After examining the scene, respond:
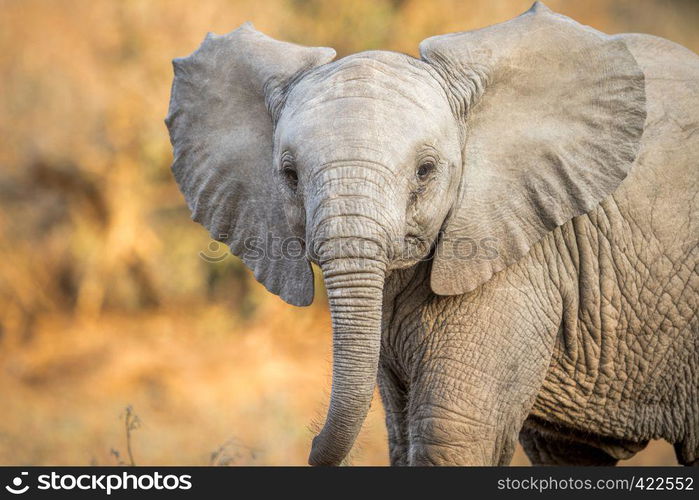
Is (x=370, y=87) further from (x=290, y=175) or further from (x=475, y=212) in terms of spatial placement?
(x=475, y=212)

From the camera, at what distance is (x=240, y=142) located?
4262mm

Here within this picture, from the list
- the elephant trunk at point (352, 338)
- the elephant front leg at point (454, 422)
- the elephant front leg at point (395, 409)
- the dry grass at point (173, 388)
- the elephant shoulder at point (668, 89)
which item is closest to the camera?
the elephant trunk at point (352, 338)

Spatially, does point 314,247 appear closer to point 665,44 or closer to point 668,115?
point 668,115

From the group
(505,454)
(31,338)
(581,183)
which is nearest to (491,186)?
(581,183)

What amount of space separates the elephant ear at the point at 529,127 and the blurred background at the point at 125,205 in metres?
6.55

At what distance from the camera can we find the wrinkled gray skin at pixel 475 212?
143 inches

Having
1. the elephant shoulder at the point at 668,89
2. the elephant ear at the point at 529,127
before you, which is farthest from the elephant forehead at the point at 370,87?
the elephant shoulder at the point at 668,89

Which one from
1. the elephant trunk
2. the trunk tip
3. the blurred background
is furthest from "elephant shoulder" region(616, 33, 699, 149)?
the blurred background

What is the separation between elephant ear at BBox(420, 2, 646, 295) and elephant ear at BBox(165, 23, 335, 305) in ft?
1.84

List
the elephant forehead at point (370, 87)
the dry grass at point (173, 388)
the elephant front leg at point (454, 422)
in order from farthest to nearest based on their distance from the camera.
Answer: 1. the dry grass at point (173, 388)
2. the elephant front leg at point (454, 422)
3. the elephant forehead at point (370, 87)

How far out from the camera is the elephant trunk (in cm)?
355

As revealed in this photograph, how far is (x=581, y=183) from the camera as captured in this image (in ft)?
13.3

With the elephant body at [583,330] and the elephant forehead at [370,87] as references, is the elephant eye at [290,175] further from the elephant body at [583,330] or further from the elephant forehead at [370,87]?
the elephant body at [583,330]
